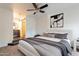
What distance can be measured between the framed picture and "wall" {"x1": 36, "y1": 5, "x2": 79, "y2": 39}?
0.05 meters

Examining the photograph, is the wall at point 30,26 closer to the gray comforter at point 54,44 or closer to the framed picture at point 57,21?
the gray comforter at point 54,44

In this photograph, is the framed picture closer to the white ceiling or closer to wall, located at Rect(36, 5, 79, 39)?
wall, located at Rect(36, 5, 79, 39)

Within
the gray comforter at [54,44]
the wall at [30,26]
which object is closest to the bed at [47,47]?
the gray comforter at [54,44]

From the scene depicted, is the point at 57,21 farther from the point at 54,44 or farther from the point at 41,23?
the point at 54,44

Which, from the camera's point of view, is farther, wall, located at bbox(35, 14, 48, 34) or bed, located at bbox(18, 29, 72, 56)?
wall, located at bbox(35, 14, 48, 34)

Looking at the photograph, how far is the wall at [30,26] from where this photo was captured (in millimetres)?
1816

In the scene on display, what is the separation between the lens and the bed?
1.60 metres

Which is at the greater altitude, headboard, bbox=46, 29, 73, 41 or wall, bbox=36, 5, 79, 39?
wall, bbox=36, 5, 79, 39

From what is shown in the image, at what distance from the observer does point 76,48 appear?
1.67 metres

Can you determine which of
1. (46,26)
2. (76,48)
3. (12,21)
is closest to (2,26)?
(12,21)

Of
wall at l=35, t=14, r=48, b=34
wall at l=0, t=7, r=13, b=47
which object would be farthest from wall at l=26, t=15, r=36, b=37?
wall at l=0, t=7, r=13, b=47

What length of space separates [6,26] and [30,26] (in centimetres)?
44

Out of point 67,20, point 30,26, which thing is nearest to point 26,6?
point 30,26

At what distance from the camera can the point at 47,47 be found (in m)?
1.65
